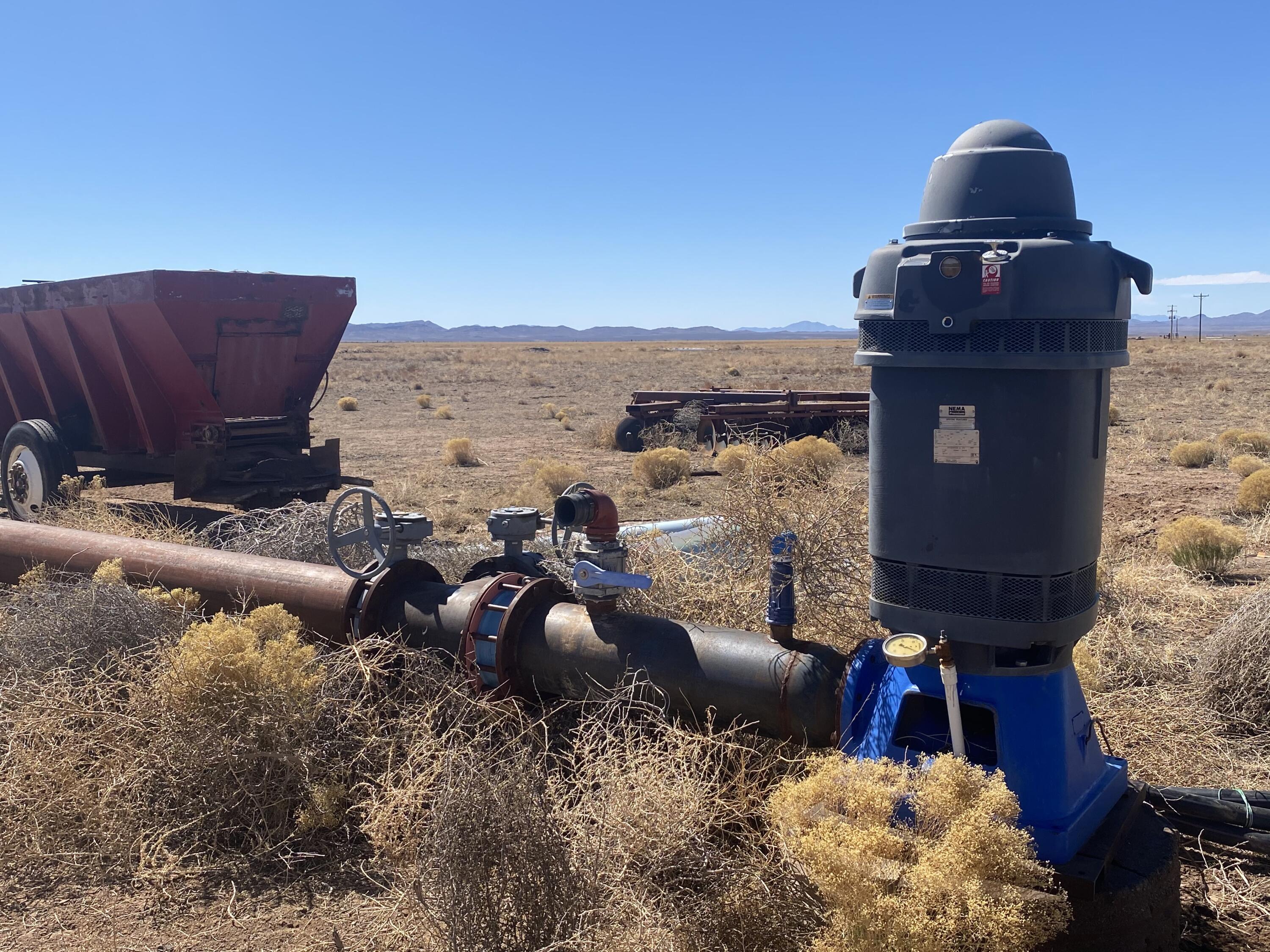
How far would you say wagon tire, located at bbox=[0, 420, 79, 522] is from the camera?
9883 mm

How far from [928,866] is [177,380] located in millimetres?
8976

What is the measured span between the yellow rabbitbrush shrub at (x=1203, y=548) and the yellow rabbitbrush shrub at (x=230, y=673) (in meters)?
6.61

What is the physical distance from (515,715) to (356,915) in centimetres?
100

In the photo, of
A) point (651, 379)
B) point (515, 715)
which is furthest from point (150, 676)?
point (651, 379)

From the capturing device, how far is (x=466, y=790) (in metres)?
2.70

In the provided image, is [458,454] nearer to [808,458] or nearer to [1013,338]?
[808,458]

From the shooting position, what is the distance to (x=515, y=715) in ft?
13.3

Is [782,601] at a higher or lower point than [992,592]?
lower

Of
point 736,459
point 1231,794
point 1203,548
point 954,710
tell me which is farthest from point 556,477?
point 954,710

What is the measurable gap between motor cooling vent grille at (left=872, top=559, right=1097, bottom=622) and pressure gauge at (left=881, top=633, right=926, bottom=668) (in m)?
0.13

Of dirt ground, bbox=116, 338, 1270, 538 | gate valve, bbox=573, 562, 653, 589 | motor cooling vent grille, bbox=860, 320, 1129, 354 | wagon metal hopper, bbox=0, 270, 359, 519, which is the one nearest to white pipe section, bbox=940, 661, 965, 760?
motor cooling vent grille, bbox=860, 320, 1129, 354

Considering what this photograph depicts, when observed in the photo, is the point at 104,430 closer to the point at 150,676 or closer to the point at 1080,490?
the point at 150,676

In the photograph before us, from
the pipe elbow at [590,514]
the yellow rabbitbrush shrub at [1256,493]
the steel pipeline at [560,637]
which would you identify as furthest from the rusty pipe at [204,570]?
the yellow rabbitbrush shrub at [1256,493]

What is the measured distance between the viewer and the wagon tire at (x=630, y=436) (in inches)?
683
